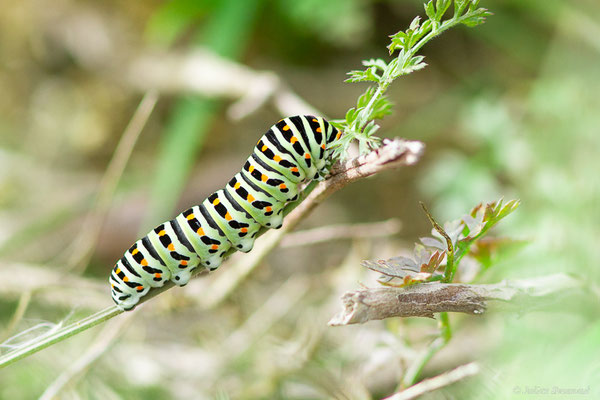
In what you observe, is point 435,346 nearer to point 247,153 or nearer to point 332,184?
point 332,184

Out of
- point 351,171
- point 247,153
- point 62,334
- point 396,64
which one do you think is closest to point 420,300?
point 351,171

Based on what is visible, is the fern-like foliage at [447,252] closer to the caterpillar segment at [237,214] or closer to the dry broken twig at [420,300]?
the dry broken twig at [420,300]

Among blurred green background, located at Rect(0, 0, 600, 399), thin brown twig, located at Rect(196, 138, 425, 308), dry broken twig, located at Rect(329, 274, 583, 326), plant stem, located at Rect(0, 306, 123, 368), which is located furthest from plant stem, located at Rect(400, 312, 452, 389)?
plant stem, located at Rect(0, 306, 123, 368)

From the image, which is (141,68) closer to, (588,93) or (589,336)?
(588,93)

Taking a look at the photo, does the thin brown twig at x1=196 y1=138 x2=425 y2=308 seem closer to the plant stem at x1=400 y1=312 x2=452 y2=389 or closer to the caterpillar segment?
the caterpillar segment

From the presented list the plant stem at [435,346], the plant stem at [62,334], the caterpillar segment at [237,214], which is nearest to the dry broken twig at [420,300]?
the plant stem at [435,346]

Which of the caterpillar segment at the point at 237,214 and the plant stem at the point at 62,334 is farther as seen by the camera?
the caterpillar segment at the point at 237,214
